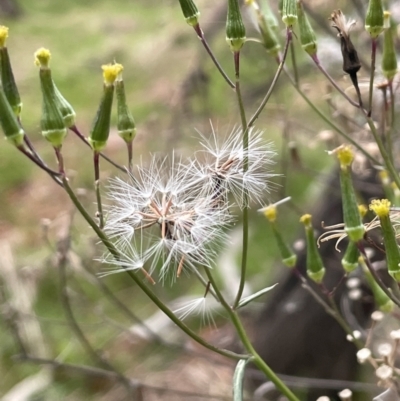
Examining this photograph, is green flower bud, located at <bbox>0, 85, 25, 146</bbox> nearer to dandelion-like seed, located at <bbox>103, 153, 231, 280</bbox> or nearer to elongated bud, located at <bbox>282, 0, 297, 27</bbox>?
dandelion-like seed, located at <bbox>103, 153, 231, 280</bbox>

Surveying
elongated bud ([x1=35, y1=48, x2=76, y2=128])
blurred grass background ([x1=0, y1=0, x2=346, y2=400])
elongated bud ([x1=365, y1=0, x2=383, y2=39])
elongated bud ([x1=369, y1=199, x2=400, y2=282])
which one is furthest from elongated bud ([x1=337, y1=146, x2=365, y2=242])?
blurred grass background ([x1=0, y1=0, x2=346, y2=400])

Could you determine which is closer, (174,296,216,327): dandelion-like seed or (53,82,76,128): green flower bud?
(53,82,76,128): green flower bud

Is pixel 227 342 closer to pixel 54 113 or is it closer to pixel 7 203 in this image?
pixel 54 113

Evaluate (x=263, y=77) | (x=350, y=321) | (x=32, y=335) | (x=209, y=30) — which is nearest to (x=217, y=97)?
(x=263, y=77)

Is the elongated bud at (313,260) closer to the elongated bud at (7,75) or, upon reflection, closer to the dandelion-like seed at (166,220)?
the dandelion-like seed at (166,220)

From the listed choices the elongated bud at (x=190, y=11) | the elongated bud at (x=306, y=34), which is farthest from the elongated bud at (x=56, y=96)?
the elongated bud at (x=306, y=34)

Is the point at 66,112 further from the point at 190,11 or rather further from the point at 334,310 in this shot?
the point at 334,310
